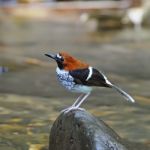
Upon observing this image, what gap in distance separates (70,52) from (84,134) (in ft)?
37.7

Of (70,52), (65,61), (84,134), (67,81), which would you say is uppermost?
(65,61)

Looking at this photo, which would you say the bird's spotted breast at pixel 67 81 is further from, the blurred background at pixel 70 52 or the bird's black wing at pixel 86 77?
the blurred background at pixel 70 52

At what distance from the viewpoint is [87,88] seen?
6.25m

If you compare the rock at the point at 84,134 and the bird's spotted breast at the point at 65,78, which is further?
the rock at the point at 84,134

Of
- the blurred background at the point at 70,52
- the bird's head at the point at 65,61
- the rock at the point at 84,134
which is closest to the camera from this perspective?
the bird's head at the point at 65,61

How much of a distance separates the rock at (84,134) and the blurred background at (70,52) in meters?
1.15

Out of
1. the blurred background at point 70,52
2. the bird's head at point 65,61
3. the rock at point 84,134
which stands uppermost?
the bird's head at point 65,61

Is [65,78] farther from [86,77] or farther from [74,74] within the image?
[86,77]

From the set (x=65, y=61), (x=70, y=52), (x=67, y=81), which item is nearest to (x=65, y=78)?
(x=67, y=81)

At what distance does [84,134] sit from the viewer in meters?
6.29

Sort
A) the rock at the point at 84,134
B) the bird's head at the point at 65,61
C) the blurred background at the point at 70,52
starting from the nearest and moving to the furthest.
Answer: the bird's head at the point at 65,61 < the rock at the point at 84,134 < the blurred background at the point at 70,52

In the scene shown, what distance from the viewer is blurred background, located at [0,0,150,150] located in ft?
29.1

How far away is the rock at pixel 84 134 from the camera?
6.25 metres

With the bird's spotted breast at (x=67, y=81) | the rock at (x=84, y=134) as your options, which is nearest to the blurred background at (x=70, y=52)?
Answer: the rock at (x=84, y=134)
